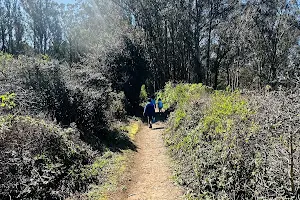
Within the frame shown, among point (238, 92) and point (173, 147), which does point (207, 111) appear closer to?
point (238, 92)

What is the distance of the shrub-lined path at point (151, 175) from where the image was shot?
27.9ft

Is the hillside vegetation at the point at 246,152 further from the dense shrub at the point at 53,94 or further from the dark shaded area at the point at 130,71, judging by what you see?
the dark shaded area at the point at 130,71

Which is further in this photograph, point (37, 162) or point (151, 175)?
point (151, 175)

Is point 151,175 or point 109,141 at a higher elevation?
point 109,141

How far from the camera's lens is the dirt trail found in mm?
8523

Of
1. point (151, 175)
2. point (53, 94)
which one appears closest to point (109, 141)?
point (53, 94)

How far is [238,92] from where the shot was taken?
33.9 ft

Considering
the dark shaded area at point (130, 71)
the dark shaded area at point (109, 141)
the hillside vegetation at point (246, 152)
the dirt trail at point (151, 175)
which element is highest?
the dark shaded area at point (130, 71)

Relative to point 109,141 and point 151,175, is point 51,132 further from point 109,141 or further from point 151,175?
point 109,141

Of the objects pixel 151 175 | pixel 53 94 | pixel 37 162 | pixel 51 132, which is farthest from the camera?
pixel 53 94

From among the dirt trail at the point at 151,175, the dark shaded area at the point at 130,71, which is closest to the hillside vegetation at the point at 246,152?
the dirt trail at the point at 151,175

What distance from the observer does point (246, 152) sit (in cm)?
689

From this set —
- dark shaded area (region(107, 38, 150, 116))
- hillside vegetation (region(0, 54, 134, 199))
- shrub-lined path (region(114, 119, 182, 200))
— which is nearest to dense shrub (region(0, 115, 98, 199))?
hillside vegetation (region(0, 54, 134, 199))

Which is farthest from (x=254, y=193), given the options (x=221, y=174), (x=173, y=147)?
(x=173, y=147)
